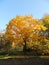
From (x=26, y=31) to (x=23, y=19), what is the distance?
2377mm

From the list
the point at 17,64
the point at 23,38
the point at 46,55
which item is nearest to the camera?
the point at 17,64

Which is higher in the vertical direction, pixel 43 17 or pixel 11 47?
pixel 43 17

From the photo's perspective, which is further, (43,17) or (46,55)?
(43,17)

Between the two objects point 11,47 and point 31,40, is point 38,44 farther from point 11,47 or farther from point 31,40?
point 11,47

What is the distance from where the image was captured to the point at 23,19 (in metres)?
44.0

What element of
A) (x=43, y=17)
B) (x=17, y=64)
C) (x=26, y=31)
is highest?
(x=43, y=17)

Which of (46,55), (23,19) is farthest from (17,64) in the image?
(23,19)

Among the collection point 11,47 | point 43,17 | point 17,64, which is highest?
point 43,17

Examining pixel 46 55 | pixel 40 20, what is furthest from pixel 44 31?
pixel 46 55

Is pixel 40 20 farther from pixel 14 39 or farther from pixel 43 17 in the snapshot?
pixel 14 39

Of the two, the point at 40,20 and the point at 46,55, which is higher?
the point at 40,20

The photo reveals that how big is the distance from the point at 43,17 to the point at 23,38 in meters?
6.07

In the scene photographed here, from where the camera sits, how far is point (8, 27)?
143ft

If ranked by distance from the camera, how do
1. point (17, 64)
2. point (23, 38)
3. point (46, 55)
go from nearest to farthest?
point (17, 64) → point (46, 55) → point (23, 38)
